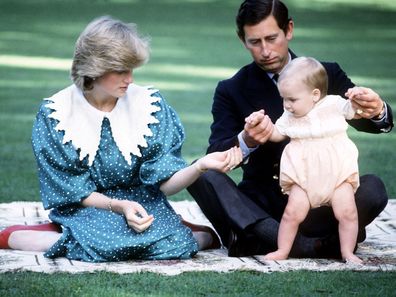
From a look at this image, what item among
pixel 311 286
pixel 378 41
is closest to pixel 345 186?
pixel 311 286

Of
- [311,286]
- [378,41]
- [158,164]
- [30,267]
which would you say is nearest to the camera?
[311,286]

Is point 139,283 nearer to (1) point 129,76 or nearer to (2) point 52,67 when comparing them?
(1) point 129,76

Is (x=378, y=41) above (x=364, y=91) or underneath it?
underneath

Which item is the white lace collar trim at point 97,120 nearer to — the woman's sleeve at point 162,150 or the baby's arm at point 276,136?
the woman's sleeve at point 162,150

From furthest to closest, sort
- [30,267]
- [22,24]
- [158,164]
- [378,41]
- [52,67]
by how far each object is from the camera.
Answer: [22,24] → [378,41] → [52,67] → [158,164] → [30,267]

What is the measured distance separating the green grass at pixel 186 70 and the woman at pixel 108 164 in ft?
1.59

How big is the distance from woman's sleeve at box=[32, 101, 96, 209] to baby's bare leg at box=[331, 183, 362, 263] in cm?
117

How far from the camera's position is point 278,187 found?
603cm

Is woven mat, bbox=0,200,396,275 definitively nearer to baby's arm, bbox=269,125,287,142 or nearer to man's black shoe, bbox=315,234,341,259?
man's black shoe, bbox=315,234,341,259

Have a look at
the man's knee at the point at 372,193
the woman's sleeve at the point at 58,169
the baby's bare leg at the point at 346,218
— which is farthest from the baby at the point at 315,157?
the woman's sleeve at the point at 58,169

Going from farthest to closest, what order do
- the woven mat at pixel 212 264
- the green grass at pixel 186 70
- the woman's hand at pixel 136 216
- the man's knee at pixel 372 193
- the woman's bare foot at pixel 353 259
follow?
the man's knee at pixel 372 193
the woman's hand at pixel 136 216
the woman's bare foot at pixel 353 259
the woven mat at pixel 212 264
the green grass at pixel 186 70

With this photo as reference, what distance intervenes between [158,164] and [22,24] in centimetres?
1281

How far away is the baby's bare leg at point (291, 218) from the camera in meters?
5.57

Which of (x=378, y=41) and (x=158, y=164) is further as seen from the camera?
(x=378, y=41)
